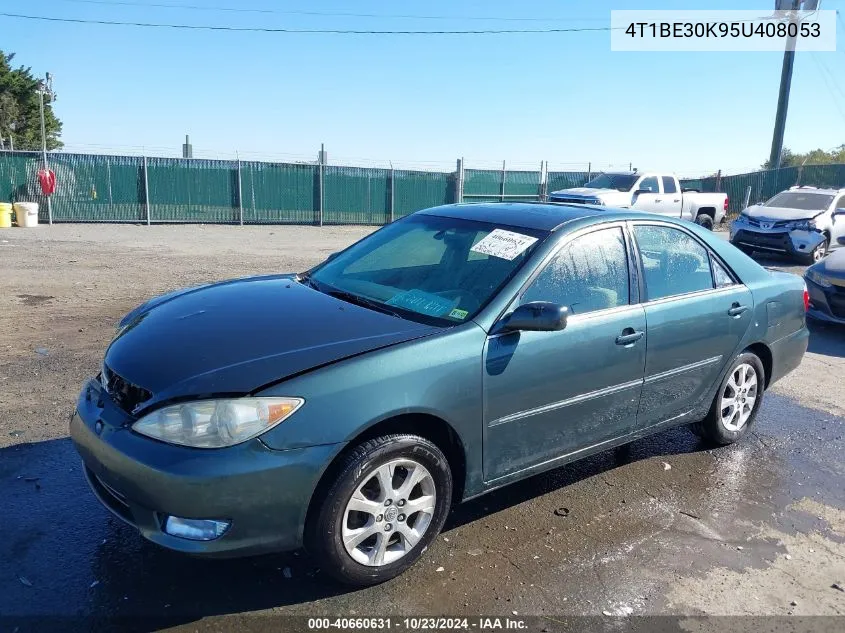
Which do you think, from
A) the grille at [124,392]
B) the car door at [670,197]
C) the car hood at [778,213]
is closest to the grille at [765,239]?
the car hood at [778,213]

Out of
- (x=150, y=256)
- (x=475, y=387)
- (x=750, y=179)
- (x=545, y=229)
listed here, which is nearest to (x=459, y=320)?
(x=475, y=387)

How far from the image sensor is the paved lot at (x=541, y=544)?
293 centimetres

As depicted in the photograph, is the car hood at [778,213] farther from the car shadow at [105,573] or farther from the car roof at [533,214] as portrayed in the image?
the car shadow at [105,573]

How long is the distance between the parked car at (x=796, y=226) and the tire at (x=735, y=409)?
10.7 metres

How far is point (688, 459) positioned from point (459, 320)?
2.35m

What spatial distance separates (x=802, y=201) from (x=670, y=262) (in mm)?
13040

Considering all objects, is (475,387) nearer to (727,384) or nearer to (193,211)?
(727,384)

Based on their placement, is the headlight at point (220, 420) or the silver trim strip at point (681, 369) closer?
the headlight at point (220, 420)

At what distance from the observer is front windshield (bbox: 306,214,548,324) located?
11.5ft

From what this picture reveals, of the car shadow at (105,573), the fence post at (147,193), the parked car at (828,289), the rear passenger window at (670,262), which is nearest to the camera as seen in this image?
the car shadow at (105,573)

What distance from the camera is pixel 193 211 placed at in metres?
20.9

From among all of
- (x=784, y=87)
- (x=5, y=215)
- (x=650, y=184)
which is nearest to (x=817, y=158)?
(x=784, y=87)

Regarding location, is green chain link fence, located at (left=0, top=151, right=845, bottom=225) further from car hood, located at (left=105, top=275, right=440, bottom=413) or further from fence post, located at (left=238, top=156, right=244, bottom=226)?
car hood, located at (left=105, top=275, right=440, bottom=413)

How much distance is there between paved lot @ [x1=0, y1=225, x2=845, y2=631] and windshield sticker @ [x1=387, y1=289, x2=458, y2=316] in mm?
1154
